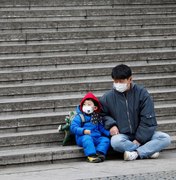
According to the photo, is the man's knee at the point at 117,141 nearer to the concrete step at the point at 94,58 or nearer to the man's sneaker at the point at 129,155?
the man's sneaker at the point at 129,155

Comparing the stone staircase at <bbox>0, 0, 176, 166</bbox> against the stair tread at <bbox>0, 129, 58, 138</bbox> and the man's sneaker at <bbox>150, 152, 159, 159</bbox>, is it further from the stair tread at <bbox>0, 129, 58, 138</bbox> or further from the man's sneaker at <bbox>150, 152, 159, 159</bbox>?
the man's sneaker at <bbox>150, 152, 159, 159</bbox>

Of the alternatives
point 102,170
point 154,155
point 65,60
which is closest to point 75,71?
point 65,60

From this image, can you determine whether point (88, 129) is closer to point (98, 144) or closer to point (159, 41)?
point (98, 144)

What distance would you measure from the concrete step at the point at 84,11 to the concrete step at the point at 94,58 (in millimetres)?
1399

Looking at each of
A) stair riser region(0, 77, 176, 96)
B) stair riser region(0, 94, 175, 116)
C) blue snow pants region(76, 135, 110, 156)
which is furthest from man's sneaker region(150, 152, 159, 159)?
stair riser region(0, 77, 176, 96)

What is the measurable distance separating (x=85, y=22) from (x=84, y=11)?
0.48 m

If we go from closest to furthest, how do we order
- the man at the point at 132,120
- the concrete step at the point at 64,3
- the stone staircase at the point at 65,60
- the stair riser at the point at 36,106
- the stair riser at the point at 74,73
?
the man at the point at 132,120 → the stone staircase at the point at 65,60 → the stair riser at the point at 36,106 → the stair riser at the point at 74,73 → the concrete step at the point at 64,3

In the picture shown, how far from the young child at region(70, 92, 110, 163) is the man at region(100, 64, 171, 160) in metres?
0.12

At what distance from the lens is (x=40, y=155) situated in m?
7.34

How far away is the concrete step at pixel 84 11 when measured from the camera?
11.0 m

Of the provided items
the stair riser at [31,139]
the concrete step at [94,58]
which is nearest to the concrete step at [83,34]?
the concrete step at [94,58]

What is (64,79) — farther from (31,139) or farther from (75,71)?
(31,139)

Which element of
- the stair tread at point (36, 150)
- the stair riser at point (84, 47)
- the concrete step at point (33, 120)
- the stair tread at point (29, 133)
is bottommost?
the stair tread at point (36, 150)

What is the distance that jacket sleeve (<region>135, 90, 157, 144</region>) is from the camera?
749cm
